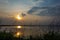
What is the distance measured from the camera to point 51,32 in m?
16.8

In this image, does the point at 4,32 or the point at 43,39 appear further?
the point at 4,32

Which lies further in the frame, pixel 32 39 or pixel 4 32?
pixel 4 32

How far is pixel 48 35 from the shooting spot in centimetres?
1631

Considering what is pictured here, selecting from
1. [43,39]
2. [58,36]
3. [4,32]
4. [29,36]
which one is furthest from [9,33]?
[58,36]

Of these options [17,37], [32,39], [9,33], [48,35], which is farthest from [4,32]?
[48,35]

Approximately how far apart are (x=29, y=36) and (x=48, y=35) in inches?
68.4

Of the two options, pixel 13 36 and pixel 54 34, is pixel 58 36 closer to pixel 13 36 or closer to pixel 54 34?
pixel 54 34

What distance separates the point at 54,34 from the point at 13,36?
3549 millimetres

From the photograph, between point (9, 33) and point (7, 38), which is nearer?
point (7, 38)

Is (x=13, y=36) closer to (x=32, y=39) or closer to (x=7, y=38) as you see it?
(x=7, y=38)

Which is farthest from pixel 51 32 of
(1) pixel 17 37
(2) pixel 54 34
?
(1) pixel 17 37

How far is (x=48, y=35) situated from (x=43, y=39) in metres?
0.58

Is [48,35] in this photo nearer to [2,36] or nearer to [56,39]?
Result: [56,39]

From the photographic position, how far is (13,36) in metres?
16.9
